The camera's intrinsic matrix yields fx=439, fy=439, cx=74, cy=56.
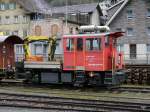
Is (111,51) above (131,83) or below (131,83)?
above

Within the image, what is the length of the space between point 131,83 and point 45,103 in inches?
474

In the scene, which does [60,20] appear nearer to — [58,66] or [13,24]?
[13,24]

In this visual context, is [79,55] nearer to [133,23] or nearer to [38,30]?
[133,23]

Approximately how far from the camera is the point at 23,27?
67.4 metres

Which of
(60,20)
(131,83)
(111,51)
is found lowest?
(131,83)

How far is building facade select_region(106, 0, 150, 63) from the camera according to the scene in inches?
2117

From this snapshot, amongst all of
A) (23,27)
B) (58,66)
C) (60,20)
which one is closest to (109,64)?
(58,66)

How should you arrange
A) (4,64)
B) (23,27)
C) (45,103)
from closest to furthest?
(45,103)
(4,64)
(23,27)

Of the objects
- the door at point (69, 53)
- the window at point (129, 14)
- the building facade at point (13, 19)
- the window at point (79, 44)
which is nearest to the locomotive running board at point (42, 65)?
the door at point (69, 53)

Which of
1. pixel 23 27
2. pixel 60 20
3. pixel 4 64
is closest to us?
pixel 4 64

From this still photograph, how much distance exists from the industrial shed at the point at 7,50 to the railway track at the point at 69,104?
8.21 meters

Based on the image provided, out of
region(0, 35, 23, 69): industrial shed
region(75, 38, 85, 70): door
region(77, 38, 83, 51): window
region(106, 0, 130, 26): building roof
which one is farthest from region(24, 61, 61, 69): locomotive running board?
region(106, 0, 130, 26): building roof

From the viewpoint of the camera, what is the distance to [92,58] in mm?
22594

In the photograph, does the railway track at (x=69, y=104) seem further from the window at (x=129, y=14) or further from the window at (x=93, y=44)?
the window at (x=129, y=14)
